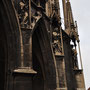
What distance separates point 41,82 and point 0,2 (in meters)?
5.11

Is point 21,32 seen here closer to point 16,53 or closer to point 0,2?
point 16,53

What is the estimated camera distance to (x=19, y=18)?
7414mm

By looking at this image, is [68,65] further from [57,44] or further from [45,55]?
[45,55]

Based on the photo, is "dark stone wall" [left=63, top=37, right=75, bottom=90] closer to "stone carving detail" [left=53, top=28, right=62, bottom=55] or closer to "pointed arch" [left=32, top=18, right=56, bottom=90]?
"stone carving detail" [left=53, top=28, right=62, bottom=55]

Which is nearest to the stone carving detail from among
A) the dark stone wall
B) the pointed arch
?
the pointed arch

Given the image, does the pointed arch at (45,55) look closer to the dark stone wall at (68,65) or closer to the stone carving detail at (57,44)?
the stone carving detail at (57,44)

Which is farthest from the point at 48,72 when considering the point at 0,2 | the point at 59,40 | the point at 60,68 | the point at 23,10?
the point at 0,2

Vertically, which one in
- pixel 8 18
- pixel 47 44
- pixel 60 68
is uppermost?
pixel 8 18

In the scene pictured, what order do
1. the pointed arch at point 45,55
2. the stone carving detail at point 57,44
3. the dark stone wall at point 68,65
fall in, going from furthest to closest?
the dark stone wall at point 68,65
the stone carving detail at point 57,44
the pointed arch at point 45,55

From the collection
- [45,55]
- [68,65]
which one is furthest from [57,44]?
[68,65]

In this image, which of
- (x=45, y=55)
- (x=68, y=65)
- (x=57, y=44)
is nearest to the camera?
(x=45, y=55)

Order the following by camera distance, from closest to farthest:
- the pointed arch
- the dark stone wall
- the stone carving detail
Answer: the pointed arch → the stone carving detail → the dark stone wall

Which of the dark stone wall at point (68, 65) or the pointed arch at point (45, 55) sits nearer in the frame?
the pointed arch at point (45, 55)

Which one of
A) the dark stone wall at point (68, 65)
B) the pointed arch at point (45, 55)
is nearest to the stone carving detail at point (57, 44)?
the pointed arch at point (45, 55)
